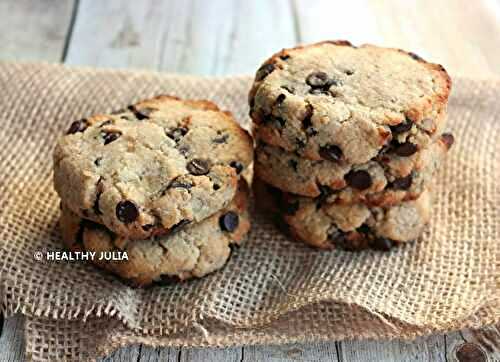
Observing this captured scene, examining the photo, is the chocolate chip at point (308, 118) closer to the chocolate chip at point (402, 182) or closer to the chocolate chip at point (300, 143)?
the chocolate chip at point (300, 143)

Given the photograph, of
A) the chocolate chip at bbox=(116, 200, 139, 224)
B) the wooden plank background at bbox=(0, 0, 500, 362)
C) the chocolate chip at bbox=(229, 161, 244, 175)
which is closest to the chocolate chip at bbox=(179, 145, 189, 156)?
the chocolate chip at bbox=(229, 161, 244, 175)

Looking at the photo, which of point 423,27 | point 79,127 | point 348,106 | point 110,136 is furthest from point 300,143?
point 423,27

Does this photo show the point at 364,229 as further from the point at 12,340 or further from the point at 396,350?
the point at 12,340

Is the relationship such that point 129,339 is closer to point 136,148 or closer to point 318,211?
point 136,148

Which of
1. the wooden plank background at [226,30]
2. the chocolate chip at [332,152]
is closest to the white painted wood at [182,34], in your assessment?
the wooden plank background at [226,30]

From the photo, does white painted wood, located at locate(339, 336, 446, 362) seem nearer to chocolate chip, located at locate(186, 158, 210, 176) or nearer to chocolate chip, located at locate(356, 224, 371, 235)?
chocolate chip, located at locate(356, 224, 371, 235)
